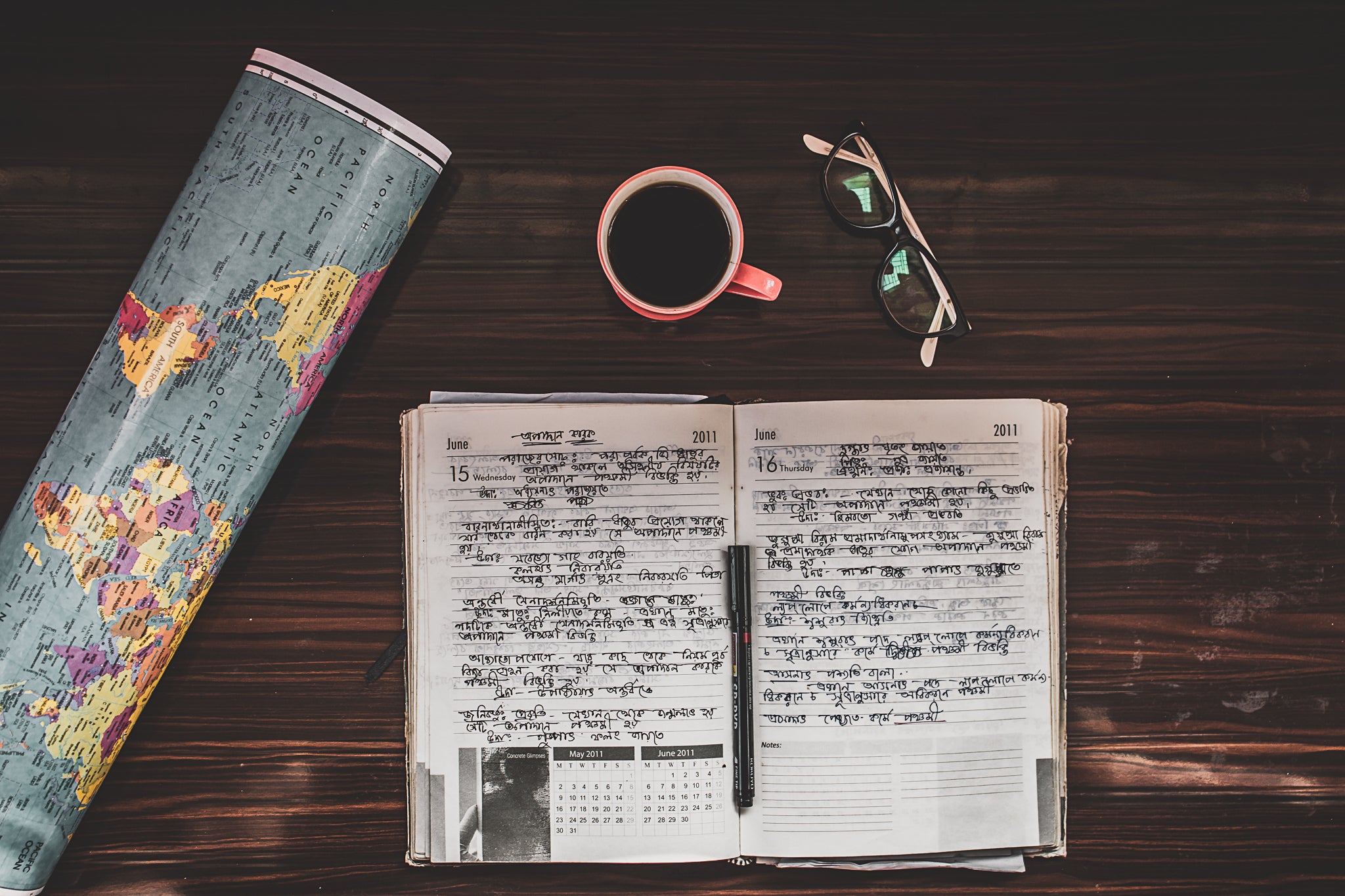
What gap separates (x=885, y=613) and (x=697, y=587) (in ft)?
0.63

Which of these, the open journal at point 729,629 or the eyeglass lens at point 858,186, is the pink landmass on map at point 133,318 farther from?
the eyeglass lens at point 858,186

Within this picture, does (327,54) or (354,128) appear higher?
(327,54)

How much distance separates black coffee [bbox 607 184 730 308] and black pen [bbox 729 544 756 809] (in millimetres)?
264

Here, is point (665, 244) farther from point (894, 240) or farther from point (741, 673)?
point (741, 673)

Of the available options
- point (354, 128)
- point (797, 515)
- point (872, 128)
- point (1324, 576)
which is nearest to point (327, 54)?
point (354, 128)

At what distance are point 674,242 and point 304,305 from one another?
34 centimetres

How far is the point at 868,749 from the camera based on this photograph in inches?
30.4

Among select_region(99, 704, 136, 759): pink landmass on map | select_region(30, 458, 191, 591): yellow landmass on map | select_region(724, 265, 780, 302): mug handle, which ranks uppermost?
select_region(724, 265, 780, 302): mug handle

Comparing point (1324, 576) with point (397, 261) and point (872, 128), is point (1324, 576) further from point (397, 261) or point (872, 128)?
point (397, 261)

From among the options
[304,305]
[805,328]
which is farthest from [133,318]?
[805,328]

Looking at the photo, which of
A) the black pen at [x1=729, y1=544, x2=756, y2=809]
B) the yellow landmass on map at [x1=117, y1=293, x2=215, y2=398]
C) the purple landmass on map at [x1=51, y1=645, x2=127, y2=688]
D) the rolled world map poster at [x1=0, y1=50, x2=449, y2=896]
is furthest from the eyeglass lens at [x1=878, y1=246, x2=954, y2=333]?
the purple landmass on map at [x1=51, y1=645, x2=127, y2=688]

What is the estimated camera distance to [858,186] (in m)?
0.75

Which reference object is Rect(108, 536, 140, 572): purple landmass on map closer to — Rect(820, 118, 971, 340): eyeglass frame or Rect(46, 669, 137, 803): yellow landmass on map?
Rect(46, 669, 137, 803): yellow landmass on map

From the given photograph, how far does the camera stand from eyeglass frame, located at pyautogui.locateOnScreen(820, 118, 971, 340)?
75 centimetres
